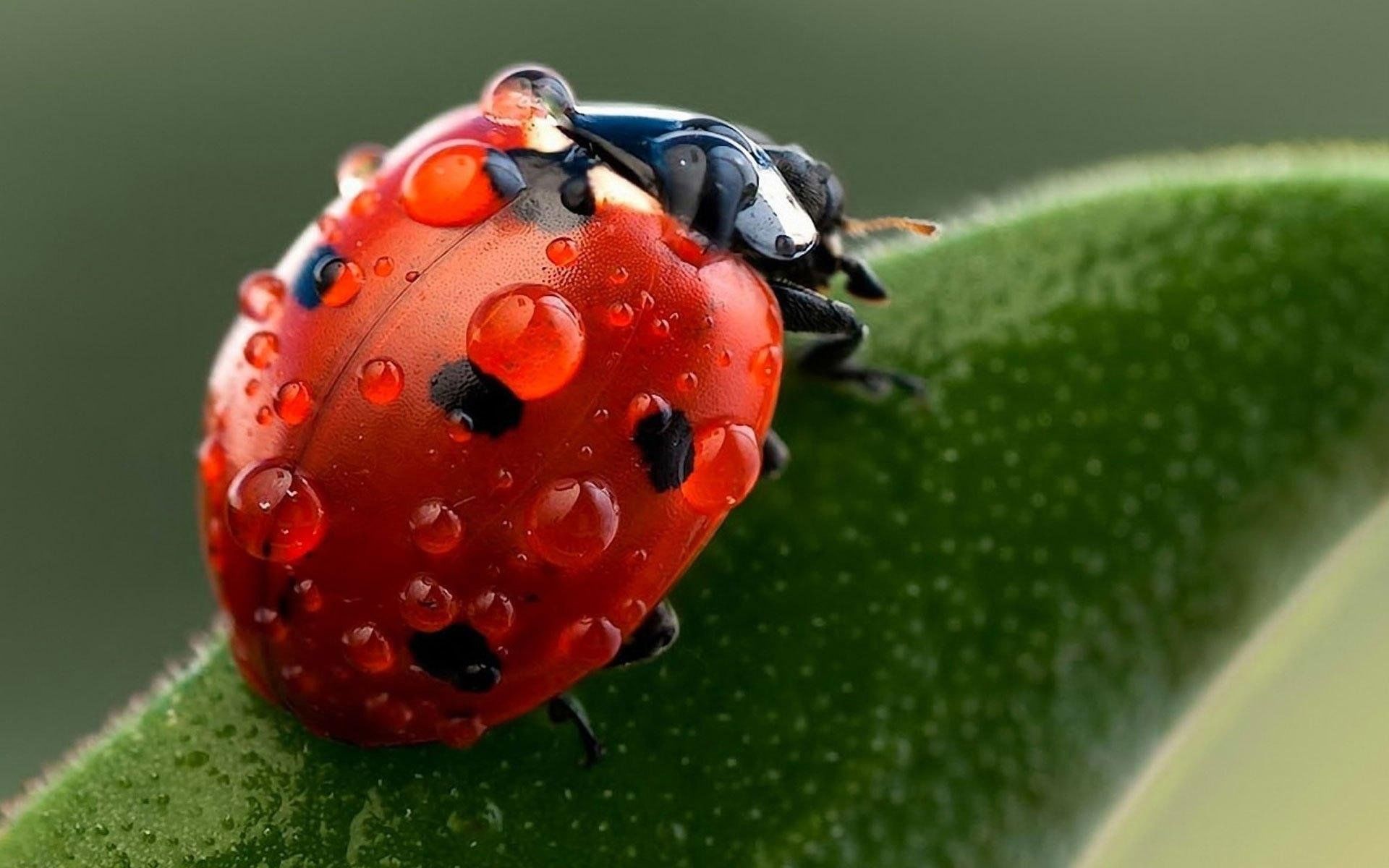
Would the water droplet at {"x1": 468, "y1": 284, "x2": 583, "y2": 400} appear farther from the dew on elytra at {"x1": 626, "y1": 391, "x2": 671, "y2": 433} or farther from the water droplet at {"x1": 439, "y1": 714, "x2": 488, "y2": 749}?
the water droplet at {"x1": 439, "y1": 714, "x2": 488, "y2": 749}

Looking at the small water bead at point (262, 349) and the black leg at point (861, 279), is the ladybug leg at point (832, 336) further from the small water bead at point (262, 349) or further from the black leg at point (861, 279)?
the small water bead at point (262, 349)

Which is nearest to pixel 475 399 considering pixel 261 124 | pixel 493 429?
pixel 493 429


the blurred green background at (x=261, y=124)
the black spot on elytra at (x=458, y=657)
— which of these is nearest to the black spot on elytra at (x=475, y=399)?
the black spot on elytra at (x=458, y=657)

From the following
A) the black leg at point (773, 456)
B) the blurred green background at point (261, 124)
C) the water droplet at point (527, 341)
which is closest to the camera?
the water droplet at point (527, 341)

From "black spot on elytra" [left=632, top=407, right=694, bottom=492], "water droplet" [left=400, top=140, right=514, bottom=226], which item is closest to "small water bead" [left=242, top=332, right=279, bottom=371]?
"water droplet" [left=400, top=140, right=514, bottom=226]

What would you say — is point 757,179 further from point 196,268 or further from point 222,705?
point 196,268

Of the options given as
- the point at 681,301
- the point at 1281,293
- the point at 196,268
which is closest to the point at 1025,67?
the point at 196,268

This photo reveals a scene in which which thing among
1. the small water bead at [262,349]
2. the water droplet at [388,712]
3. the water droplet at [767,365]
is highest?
the water droplet at [767,365]
